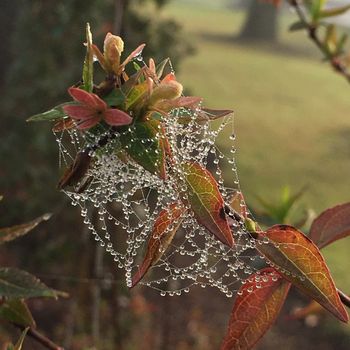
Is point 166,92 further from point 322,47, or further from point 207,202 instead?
point 322,47

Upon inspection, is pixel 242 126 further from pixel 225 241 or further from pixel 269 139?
pixel 225 241

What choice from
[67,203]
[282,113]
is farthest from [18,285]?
[282,113]

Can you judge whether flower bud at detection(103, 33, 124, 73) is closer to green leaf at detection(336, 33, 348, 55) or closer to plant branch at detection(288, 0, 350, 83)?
plant branch at detection(288, 0, 350, 83)

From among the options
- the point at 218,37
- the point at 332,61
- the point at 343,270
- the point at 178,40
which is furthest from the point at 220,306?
the point at 218,37

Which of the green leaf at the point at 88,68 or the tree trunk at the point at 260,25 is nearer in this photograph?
the green leaf at the point at 88,68

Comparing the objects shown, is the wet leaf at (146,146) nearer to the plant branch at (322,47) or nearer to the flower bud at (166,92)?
the flower bud at (166,92)

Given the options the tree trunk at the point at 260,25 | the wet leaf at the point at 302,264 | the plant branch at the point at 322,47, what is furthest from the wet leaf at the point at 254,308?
the tree trunk at the point at 260,25

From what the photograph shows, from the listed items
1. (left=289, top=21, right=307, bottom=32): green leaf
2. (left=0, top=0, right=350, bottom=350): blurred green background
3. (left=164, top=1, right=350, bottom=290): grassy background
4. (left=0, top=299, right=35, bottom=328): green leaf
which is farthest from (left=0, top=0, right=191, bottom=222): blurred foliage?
(left=0, top=299, right=35, bottom=328): green leaf
